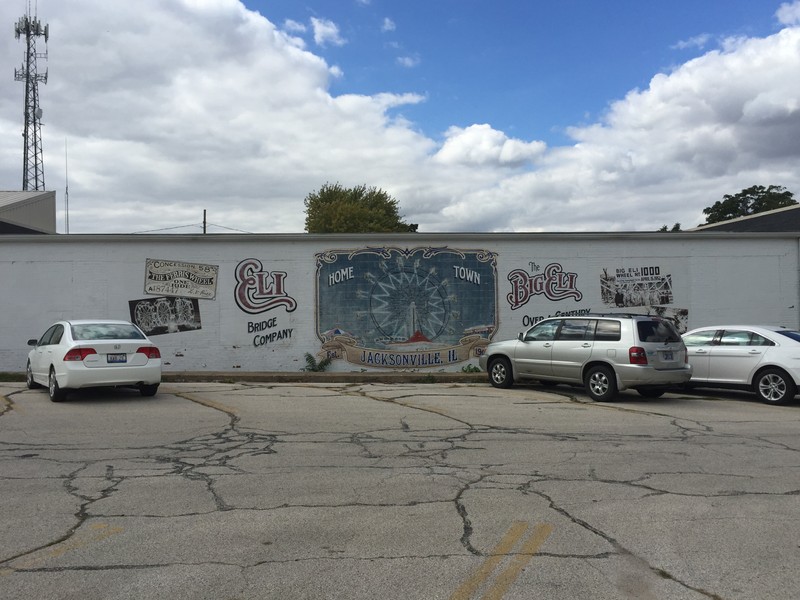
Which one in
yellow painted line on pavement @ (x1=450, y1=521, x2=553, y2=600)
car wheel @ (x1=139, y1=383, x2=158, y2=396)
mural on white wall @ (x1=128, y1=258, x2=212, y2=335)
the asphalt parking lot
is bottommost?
the asphalt parking lot

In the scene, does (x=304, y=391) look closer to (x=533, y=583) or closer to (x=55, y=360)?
(x=55, y=360)

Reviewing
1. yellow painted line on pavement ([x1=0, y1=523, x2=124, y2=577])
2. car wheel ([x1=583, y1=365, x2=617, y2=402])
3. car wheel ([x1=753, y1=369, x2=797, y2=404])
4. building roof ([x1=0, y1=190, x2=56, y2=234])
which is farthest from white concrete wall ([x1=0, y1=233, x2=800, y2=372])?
yellow painted line on pavement ([x1=0, y1=523, x2=124, y2=577])

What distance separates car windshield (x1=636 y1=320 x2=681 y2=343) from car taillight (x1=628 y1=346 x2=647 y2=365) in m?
0.23

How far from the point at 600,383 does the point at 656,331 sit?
140cm

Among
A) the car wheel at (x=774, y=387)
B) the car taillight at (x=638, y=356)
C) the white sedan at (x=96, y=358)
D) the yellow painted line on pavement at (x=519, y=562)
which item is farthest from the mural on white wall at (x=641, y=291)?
the yellow painted line on pavement at (x=519, y=562)

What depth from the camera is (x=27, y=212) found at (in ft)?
104

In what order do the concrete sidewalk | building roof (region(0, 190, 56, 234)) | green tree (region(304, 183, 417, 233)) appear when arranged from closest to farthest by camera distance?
1. the concrete sidewalk
2. building roof (region(0, 190, 56, 234))
3. green tree (region(304, 183, 417, 233))

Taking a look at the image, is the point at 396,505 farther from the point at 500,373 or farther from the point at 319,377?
the point at 319,377

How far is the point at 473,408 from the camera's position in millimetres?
12258

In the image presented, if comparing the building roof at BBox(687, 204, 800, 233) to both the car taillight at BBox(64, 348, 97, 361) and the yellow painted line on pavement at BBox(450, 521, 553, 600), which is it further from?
the yellow painted line on pavement at BBox(450, 521, 553, 600)

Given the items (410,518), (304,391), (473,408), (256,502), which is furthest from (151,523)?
(304,391)

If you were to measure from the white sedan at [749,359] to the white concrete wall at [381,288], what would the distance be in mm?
5751

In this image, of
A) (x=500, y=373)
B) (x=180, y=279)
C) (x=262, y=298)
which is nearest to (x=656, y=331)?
(x=500, y=373)

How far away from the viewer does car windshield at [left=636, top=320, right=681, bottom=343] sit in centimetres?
1309
